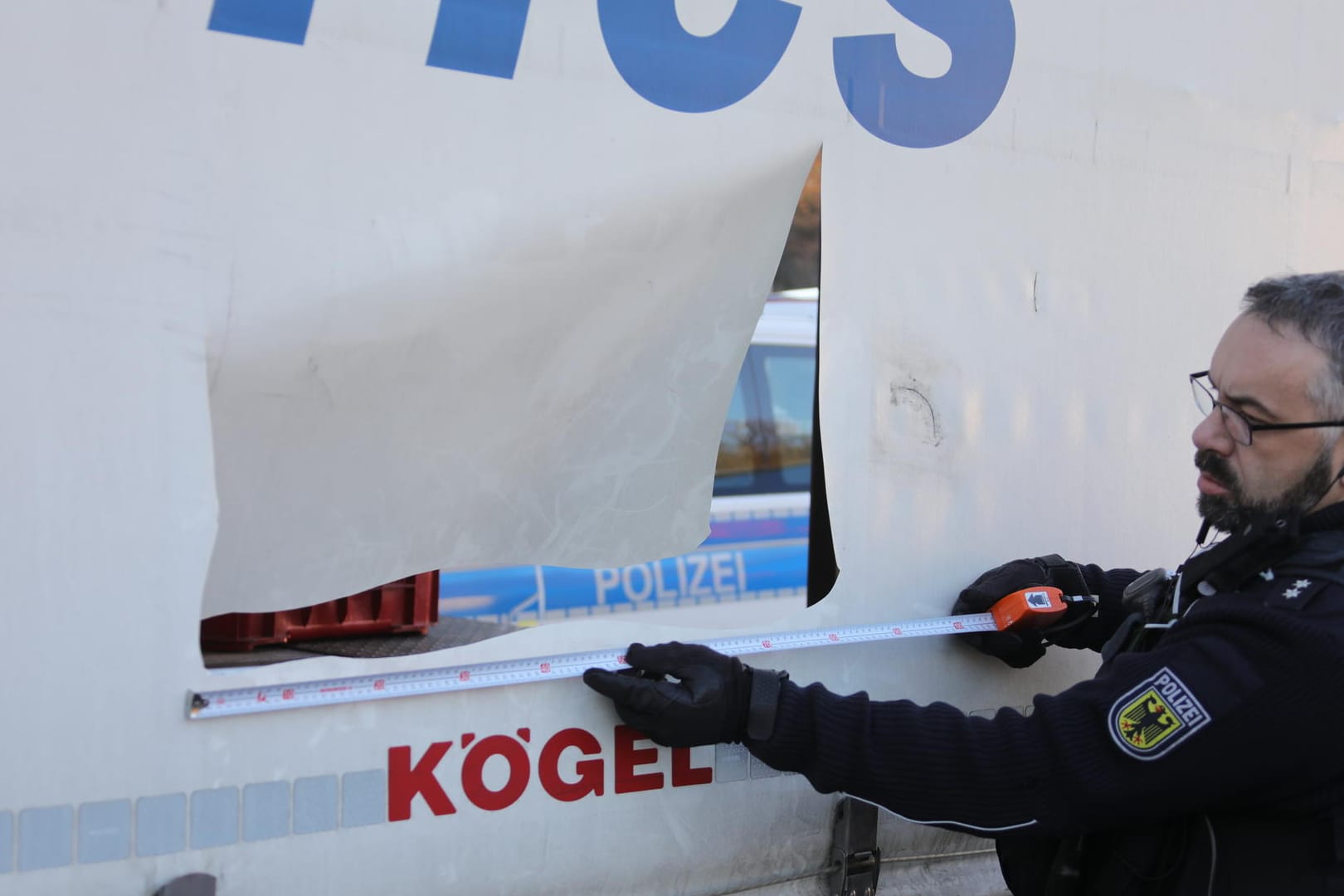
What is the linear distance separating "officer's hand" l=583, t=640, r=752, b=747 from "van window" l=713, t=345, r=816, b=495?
2954 millimetres

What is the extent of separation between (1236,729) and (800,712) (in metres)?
0.52

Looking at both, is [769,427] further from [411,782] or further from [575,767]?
[411,782]

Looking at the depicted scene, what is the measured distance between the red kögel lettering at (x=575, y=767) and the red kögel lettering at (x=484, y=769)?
0.08 feet

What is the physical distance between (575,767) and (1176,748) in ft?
2.46

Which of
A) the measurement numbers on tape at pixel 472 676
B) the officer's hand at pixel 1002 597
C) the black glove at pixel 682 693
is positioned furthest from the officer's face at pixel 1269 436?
the black glove at pixel 682 693

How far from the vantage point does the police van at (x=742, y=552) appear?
391cm

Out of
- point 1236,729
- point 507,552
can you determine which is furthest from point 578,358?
point 1236,729

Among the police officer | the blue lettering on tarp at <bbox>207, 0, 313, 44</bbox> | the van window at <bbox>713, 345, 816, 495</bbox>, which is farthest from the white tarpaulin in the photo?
the van window at <bbox>713, 345, 816, 495</bbox>

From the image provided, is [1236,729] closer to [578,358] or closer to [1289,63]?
[578,358]

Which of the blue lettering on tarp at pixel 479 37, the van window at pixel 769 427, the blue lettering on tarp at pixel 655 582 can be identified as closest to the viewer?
the blue lettering on tarp at pixel 479 37

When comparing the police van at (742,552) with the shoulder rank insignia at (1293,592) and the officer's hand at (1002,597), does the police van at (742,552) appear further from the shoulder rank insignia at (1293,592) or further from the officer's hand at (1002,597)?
the shoulder rank insignia at (1293,592)

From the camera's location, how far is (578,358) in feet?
4.99

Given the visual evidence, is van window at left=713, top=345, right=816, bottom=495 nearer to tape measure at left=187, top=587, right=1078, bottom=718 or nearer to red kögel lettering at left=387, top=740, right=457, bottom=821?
tape measure at left=187, top=587, right=1078, bottom=718

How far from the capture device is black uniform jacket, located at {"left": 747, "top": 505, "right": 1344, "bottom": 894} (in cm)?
134
